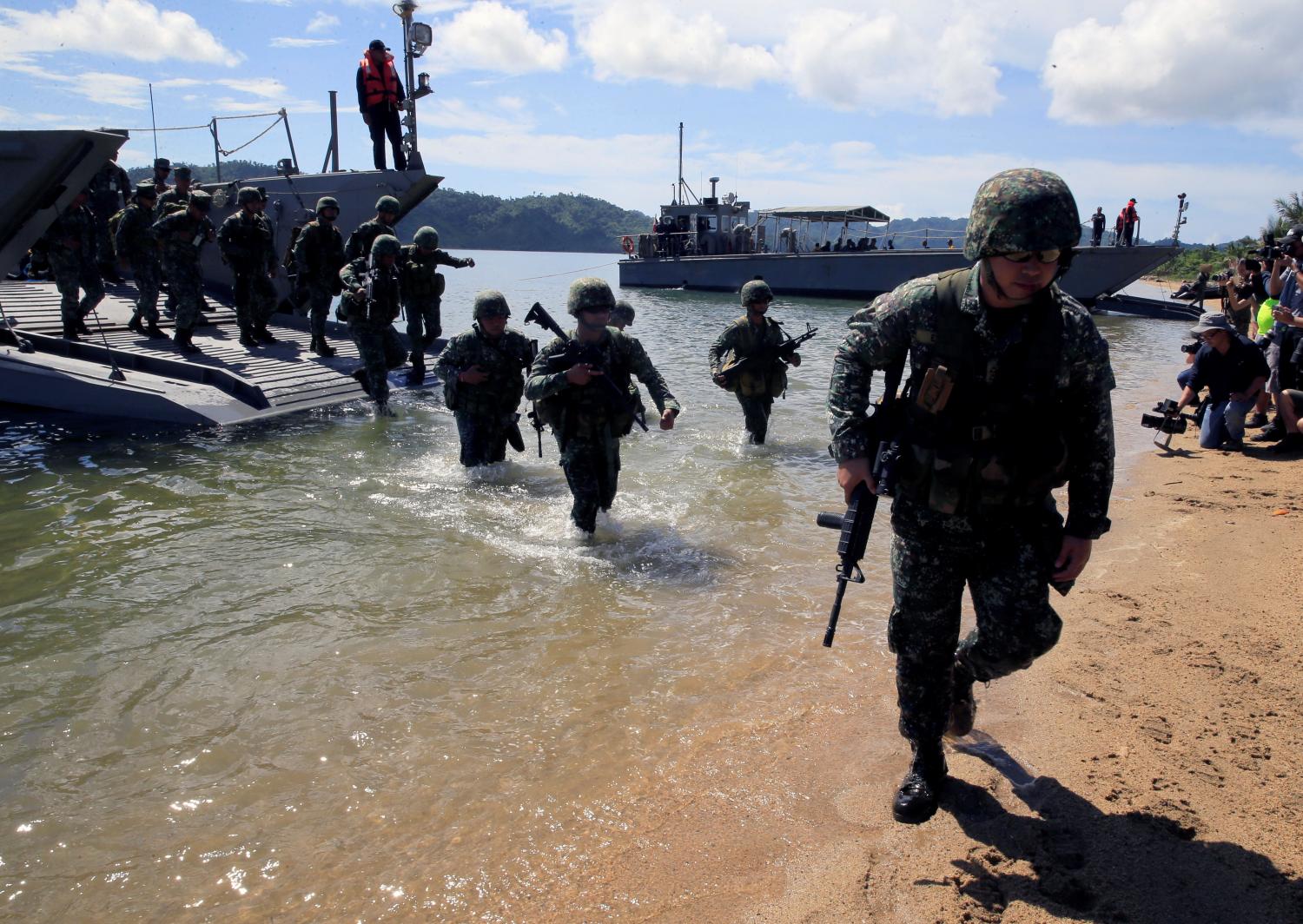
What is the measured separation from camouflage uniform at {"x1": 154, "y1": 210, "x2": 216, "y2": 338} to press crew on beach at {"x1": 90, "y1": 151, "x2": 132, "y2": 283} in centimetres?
361

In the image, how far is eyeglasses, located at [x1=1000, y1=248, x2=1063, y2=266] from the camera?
8.27 feet

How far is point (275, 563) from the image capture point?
18.1 ft

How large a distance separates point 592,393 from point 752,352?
3.11m

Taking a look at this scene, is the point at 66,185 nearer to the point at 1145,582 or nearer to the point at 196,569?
the point at 196,569

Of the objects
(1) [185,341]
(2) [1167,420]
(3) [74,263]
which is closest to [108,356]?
(1) [185,341]

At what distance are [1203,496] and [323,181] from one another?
553 inches

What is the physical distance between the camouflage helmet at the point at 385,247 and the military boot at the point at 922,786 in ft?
28.2

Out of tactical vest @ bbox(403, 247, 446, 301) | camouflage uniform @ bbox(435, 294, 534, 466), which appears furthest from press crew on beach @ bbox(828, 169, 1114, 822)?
tactical vest @ bbox(403, 247, 446, 301)

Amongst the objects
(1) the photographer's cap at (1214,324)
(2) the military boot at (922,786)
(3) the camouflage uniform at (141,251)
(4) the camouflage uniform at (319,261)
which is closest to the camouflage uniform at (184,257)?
(3) the camouflage uniform at (141,251)

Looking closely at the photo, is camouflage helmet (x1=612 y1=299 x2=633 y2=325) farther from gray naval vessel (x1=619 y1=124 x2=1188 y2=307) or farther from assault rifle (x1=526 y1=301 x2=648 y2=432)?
gray naval vessel (x1=619 y1=124 x2=1188 y2=307)

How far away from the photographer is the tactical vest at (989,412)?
263 centimetres

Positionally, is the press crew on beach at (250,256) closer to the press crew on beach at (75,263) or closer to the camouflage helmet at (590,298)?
the press crew on beach at (75,263)

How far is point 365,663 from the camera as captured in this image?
4.18m

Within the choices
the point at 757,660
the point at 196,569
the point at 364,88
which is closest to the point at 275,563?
the point at 196,569
